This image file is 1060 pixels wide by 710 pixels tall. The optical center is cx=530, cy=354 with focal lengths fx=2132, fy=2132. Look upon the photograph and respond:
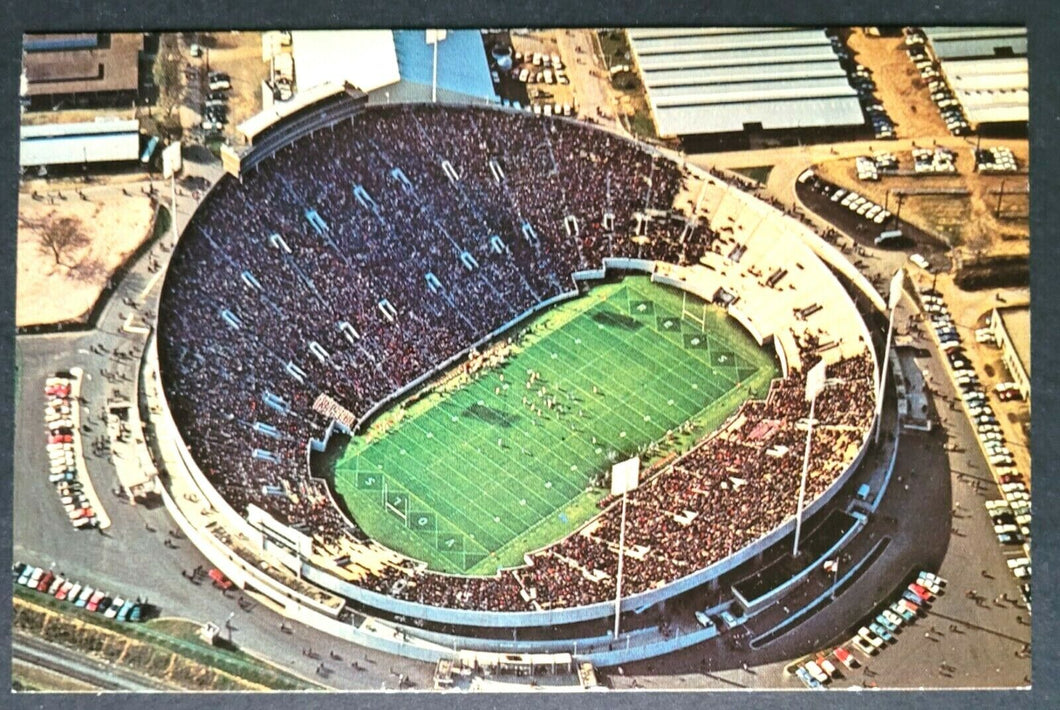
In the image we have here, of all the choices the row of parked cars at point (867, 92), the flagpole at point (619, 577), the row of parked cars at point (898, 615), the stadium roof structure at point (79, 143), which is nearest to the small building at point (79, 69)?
the stadium roof structure at point (79, 143)

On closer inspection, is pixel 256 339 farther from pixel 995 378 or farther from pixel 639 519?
pixel 995 378

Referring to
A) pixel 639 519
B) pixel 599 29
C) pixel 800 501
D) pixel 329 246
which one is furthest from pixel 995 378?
pixel 329 246

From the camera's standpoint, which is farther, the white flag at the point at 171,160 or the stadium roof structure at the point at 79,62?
the white flag at the point at 171,160

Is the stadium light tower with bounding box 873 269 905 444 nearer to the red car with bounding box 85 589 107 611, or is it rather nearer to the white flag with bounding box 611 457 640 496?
the white flag with bounding box 611 457 640 496

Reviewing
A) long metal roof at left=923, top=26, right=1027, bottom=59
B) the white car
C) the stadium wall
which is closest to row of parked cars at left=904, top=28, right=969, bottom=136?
long metal roof at left=923, top=26, right=1027, bottom=59

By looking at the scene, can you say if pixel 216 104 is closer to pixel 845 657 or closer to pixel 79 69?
pixel 79 69

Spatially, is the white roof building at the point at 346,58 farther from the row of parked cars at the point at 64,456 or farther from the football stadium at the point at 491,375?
the row of parked cars at the point at 64,456

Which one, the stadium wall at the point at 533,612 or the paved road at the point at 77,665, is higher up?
the stadium wall at the point at 533,612
